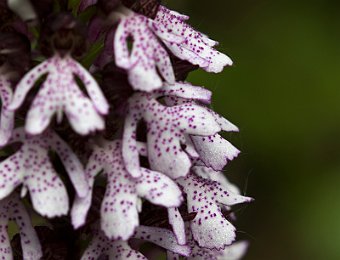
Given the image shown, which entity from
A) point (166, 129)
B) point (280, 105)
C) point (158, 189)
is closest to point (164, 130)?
point (166, 129)

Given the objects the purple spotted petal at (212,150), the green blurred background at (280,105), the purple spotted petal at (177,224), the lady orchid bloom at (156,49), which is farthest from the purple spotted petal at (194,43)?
the green blurred background at (280,105)

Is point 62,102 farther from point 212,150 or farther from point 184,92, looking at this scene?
point 212,150

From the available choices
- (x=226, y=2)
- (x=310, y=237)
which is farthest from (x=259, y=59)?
(x=310, y=237)

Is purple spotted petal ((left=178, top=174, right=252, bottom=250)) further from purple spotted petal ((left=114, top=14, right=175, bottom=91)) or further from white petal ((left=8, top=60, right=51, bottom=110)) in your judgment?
white petal ((left=8, top=60, right=51, bottom=110))

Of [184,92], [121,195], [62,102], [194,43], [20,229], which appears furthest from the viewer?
[194,43]

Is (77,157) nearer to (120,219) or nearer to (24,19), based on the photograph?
(120,219)

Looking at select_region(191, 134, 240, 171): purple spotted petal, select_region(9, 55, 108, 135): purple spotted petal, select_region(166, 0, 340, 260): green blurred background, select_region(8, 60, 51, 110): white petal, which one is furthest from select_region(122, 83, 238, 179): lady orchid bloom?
select_region(166, 0, 340, 260): green blurred background
